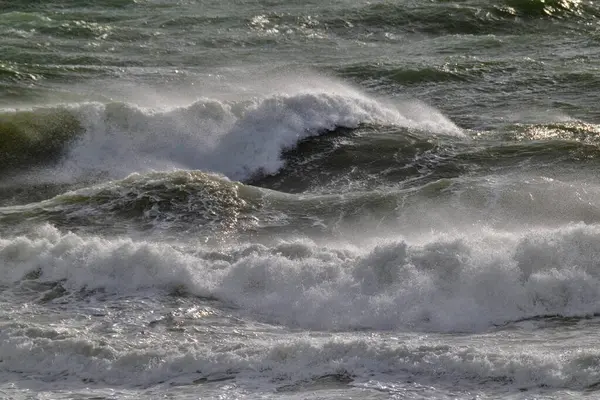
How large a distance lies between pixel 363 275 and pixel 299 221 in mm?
1930

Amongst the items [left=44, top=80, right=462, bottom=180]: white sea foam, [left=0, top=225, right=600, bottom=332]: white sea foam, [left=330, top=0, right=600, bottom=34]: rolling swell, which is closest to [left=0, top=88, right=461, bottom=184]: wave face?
[left=44, top=80, right=462, bottom=180]: white sea foam

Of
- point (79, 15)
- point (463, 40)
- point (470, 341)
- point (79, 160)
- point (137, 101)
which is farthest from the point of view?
point (79, 15)

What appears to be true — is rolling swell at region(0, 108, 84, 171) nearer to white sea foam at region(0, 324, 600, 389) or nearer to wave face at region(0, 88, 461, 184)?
wave face at region(0, 88, 461, 184)

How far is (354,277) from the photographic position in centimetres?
938

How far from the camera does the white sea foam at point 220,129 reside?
13.8 meters

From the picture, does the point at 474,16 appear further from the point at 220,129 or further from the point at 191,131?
the point at 191,131

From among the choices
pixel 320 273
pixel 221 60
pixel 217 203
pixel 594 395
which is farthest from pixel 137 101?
pixel 594 395

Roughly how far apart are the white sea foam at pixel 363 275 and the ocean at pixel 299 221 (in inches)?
1.0

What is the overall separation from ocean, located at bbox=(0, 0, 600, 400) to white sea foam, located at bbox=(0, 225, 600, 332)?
1.0 inches

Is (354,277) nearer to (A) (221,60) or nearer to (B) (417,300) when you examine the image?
(B) (417,300)

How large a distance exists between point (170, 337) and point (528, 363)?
2784 millimetres

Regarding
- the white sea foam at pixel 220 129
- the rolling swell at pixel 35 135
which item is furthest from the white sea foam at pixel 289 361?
the rolling swell at pixel 35 135

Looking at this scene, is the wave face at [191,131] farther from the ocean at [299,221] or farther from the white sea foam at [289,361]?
the white sea foam at [289,361]

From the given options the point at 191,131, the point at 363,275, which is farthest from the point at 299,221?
the point at 191,131
